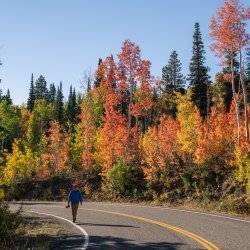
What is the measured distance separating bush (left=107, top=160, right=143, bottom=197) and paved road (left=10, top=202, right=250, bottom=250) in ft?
38.8

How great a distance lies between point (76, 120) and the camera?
331 ft

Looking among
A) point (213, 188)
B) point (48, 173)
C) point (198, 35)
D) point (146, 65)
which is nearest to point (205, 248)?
point (213, 188)

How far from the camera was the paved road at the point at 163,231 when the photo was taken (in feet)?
47.9

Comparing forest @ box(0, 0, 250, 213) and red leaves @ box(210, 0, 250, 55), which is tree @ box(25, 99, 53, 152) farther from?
red leaves @ box(210, 0, 250, 55)

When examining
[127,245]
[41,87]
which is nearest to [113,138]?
[127,245]

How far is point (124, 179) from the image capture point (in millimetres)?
37844

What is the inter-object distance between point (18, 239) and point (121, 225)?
4958mm

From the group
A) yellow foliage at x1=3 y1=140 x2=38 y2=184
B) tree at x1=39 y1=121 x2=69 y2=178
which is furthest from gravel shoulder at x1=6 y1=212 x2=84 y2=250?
yellow foliage at x1=3 y1=140 x2=38 y2=184

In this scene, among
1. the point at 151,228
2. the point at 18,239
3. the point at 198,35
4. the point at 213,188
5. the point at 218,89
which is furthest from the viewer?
the point at 218,89

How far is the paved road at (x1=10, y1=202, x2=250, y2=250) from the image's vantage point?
14594mm

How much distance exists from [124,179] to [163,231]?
20166 mm

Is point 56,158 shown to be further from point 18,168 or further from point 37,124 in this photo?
point 37,124

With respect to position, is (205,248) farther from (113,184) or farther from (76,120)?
(76,120)

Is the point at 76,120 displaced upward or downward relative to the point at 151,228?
upward
